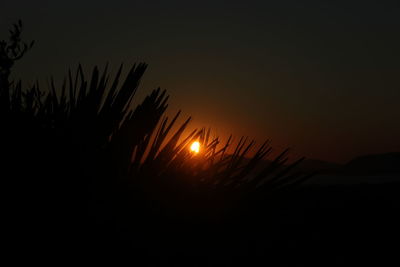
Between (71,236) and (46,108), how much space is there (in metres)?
0.53

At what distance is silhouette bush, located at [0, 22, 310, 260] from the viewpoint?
124 centimetres

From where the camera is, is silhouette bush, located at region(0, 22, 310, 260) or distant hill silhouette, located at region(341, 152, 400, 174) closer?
silhouette bush, located at region(0, 22, 310, 260)

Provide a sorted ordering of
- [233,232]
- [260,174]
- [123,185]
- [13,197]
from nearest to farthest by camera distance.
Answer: [13,197]
[123,185]
[233,232]
[260,174]

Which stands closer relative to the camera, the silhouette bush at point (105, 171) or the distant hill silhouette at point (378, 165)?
the silhouette bush at point (105, 171)

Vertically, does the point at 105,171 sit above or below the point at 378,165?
below

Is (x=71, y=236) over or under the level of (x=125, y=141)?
under

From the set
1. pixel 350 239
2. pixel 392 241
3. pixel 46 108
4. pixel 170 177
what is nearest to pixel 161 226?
pixel 170 177

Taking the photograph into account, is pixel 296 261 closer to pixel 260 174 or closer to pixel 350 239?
pixel 260 174

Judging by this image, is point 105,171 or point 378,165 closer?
point 105,171

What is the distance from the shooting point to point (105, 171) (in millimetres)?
1325

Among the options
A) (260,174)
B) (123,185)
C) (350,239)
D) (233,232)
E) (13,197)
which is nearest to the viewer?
(13,197)

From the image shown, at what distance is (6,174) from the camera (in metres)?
1.23

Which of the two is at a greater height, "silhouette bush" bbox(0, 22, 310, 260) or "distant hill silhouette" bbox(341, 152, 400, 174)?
"distant hill silhouette" bbox(341, 152, 400, 174)

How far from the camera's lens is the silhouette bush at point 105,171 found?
124 centimetres
